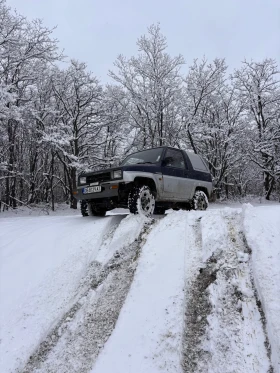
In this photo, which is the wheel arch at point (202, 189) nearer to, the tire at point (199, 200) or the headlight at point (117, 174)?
the tire at point (199, 200)

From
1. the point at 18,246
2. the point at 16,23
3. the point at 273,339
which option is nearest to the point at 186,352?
the point at 273,339

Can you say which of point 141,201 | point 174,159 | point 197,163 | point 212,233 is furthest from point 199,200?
point 212,233

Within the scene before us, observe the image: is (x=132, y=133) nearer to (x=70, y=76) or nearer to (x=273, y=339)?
(x=70, y=76)

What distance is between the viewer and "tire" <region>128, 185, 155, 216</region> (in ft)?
20.2

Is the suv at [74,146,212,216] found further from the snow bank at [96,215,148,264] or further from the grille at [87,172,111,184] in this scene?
the snow bank at [96,215,148,264]

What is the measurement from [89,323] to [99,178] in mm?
3655

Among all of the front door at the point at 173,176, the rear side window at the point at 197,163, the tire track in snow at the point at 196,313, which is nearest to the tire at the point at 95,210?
the front door at the point at 173,176

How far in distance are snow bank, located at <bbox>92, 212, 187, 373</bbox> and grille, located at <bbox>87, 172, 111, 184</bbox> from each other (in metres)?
2.35

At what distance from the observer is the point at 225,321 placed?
303 cm

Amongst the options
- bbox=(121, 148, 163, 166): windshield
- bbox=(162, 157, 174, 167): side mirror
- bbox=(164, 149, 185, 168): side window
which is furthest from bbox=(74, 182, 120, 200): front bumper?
bbox=(164, 149, 185, 168): side window

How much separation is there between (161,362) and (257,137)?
21296mm

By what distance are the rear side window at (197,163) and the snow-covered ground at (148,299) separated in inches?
120

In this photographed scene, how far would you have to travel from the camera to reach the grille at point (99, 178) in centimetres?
637

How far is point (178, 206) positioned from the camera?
8.06m
